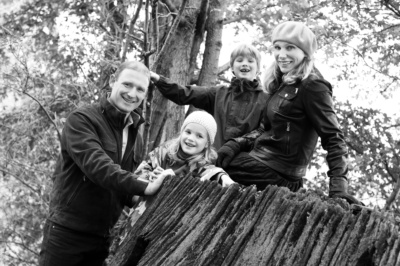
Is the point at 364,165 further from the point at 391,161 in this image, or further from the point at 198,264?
the point at 198,264

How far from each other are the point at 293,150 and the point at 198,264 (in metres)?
1.60

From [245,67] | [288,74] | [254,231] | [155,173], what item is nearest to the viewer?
[254,231]

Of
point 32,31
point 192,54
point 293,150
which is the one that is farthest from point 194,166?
point 32,31

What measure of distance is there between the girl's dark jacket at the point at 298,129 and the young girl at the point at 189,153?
290mm

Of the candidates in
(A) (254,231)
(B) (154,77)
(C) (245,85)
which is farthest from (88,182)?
(A) (254,231)

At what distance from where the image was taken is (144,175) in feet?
10.9

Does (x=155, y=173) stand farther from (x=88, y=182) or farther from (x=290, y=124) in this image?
(x=290, y=124)

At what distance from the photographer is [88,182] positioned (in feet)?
11.0

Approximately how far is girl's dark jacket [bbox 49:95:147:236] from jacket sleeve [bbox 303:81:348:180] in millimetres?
1055

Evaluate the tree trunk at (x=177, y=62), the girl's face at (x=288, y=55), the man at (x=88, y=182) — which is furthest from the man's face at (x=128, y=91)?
the tree trunk at (x=177, y=62)

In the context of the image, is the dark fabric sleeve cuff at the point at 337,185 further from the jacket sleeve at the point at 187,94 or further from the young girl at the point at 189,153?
the jacket sleeve at the point at 187,94

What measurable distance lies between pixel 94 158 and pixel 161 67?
3.60 m

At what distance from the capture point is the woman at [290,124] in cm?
342

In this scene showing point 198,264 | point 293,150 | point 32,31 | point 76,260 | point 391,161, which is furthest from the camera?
→ point 32,31
